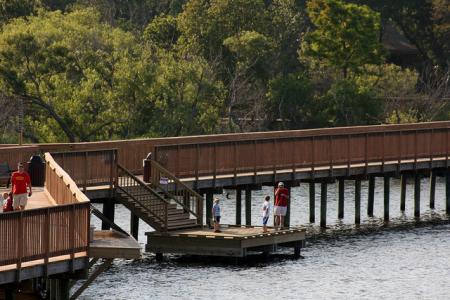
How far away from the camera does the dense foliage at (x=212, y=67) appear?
293 ft

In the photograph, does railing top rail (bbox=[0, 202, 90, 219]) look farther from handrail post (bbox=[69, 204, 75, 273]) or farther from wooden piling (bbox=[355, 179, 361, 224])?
wooden piling (bbox=[355, 179, 361, 224])

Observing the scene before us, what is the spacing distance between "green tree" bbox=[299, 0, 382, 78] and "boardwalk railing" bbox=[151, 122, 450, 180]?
3112 cm

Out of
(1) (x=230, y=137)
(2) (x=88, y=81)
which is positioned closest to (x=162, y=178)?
(1) (x=230, y=137)

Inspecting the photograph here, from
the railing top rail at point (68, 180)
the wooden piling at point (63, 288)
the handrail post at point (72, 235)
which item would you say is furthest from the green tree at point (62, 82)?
the handrail post at point (72, 235)

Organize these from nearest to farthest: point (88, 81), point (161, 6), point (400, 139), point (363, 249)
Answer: point (363, 249) < point (400, 139) < point (88, 81) < point (161, 6)

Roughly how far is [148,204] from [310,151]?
13.1 metres

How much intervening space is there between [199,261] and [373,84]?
5566 cm

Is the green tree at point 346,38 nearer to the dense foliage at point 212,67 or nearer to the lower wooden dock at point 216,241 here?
the dense foliage at point 212,67

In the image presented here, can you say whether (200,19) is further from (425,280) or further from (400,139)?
(425,280)

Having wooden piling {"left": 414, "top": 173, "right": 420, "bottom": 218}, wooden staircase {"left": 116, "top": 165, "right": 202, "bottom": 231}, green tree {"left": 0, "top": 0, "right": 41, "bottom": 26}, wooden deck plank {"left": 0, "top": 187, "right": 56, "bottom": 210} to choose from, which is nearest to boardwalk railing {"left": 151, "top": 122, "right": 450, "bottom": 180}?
wooden piling {"left": 414, "top": 173, "right": 420, "bottom": 218}

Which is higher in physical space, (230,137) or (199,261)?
(230,137)

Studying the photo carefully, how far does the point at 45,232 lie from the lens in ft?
129

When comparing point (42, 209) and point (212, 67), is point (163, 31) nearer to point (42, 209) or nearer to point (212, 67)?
point (212, 67)

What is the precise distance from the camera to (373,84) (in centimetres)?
11281
